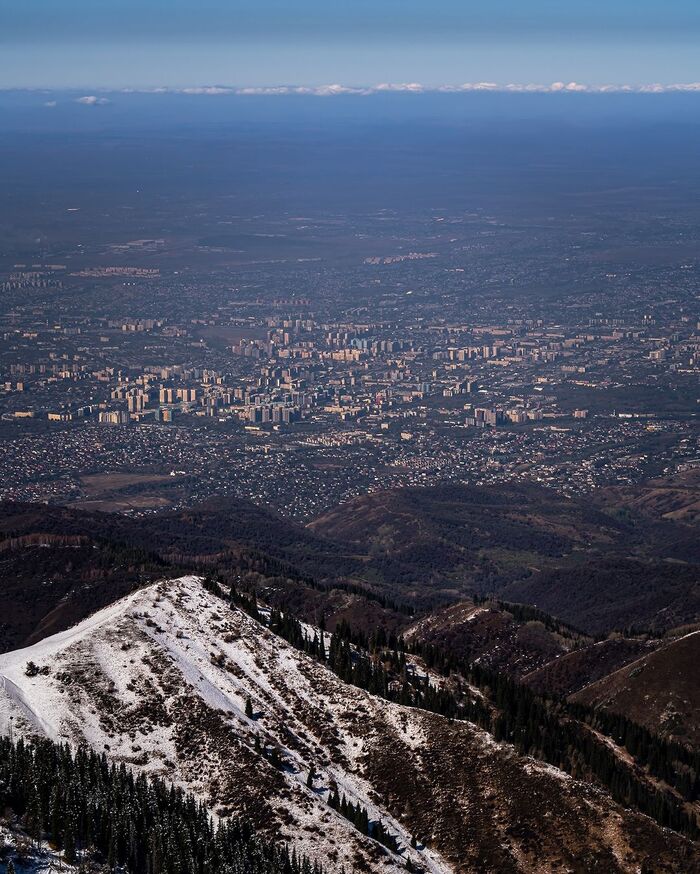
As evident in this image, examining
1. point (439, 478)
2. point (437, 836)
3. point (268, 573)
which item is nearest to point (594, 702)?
point (437, 836)

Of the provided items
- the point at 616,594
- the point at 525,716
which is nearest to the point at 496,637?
the point at 525,716

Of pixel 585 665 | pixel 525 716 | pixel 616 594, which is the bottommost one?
pixel 616 594

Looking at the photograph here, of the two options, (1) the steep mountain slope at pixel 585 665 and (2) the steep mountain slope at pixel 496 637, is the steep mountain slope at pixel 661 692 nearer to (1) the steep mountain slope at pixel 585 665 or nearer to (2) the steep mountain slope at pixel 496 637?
(1) the steep mountain slope at pixel 585 665

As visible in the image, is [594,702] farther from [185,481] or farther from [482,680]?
[185,481]

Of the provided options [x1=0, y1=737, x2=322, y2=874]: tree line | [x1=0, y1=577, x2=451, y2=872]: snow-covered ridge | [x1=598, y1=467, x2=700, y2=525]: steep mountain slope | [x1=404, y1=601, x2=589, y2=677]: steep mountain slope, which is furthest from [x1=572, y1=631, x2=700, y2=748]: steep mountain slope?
[x1=598, y1=467, x2=700, y2=525]: steep mountain slope

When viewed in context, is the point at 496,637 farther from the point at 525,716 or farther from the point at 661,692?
the point at 525,716

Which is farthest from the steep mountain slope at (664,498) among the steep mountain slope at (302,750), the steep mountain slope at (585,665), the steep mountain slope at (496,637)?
the steep mountain slope at (302,750)
